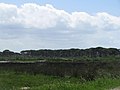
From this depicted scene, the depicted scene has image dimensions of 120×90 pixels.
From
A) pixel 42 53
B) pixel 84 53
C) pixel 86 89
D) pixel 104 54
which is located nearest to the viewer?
pixel 86 89

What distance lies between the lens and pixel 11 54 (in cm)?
16200

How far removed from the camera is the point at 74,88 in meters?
18.8

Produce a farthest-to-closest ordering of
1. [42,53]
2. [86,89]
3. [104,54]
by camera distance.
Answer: [42,53] → [104,54] → [86,89]

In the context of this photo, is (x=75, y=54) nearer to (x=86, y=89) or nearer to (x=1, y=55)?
(x=1, y=55)

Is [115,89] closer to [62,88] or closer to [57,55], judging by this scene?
[62,88]

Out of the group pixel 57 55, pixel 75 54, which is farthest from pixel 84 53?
pixel 57 55

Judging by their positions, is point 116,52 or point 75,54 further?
point 75,54

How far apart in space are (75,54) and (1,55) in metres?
35.1

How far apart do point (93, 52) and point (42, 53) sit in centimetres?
2746

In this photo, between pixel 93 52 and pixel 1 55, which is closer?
pixel 93 52

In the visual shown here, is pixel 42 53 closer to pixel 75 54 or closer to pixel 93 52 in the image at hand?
pixel 75 54

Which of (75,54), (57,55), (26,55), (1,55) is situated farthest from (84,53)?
(1,55)

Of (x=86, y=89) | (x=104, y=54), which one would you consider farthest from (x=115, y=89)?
(x=104, y=54)

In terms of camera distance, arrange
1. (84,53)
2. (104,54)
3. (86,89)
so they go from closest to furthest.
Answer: (86,89), (104,54), (84,53)
